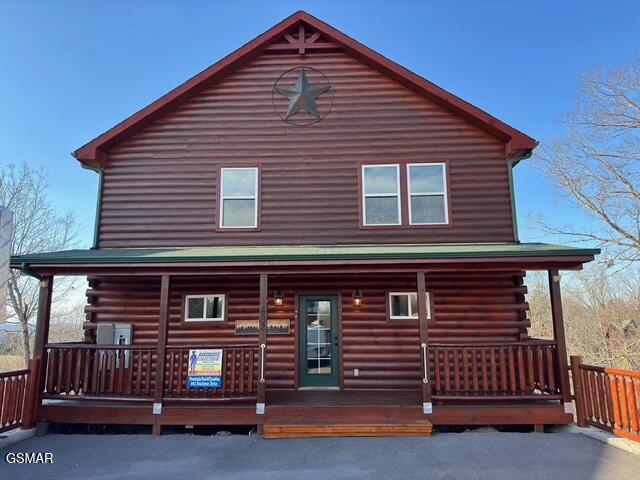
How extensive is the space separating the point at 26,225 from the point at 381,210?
2090 cm

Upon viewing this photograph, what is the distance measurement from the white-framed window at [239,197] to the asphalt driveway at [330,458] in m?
4.36

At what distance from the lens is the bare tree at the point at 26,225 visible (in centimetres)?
2094

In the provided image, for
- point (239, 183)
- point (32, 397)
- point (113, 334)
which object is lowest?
point (32, 397)

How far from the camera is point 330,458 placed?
552 cm

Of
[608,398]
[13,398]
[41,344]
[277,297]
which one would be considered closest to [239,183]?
[277,297]

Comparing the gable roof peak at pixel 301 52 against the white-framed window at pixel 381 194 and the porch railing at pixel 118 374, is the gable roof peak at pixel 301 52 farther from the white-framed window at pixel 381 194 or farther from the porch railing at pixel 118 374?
the porch railing at pixel 118 374

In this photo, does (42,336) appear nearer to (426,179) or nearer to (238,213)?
(238,213)

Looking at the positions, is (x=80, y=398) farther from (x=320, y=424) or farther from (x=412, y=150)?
(x=412, y=150)

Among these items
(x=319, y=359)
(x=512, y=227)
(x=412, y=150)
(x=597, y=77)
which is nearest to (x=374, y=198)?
(x=412, y=150)

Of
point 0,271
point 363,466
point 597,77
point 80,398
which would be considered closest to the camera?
point 0,271

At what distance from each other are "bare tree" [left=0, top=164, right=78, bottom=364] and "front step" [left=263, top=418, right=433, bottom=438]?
19.8m

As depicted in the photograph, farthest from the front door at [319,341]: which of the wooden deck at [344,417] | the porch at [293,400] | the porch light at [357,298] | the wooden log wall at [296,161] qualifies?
the wooden log wall at [296,161]

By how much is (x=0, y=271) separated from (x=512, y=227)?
870cm

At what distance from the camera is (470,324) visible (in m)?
8.48
